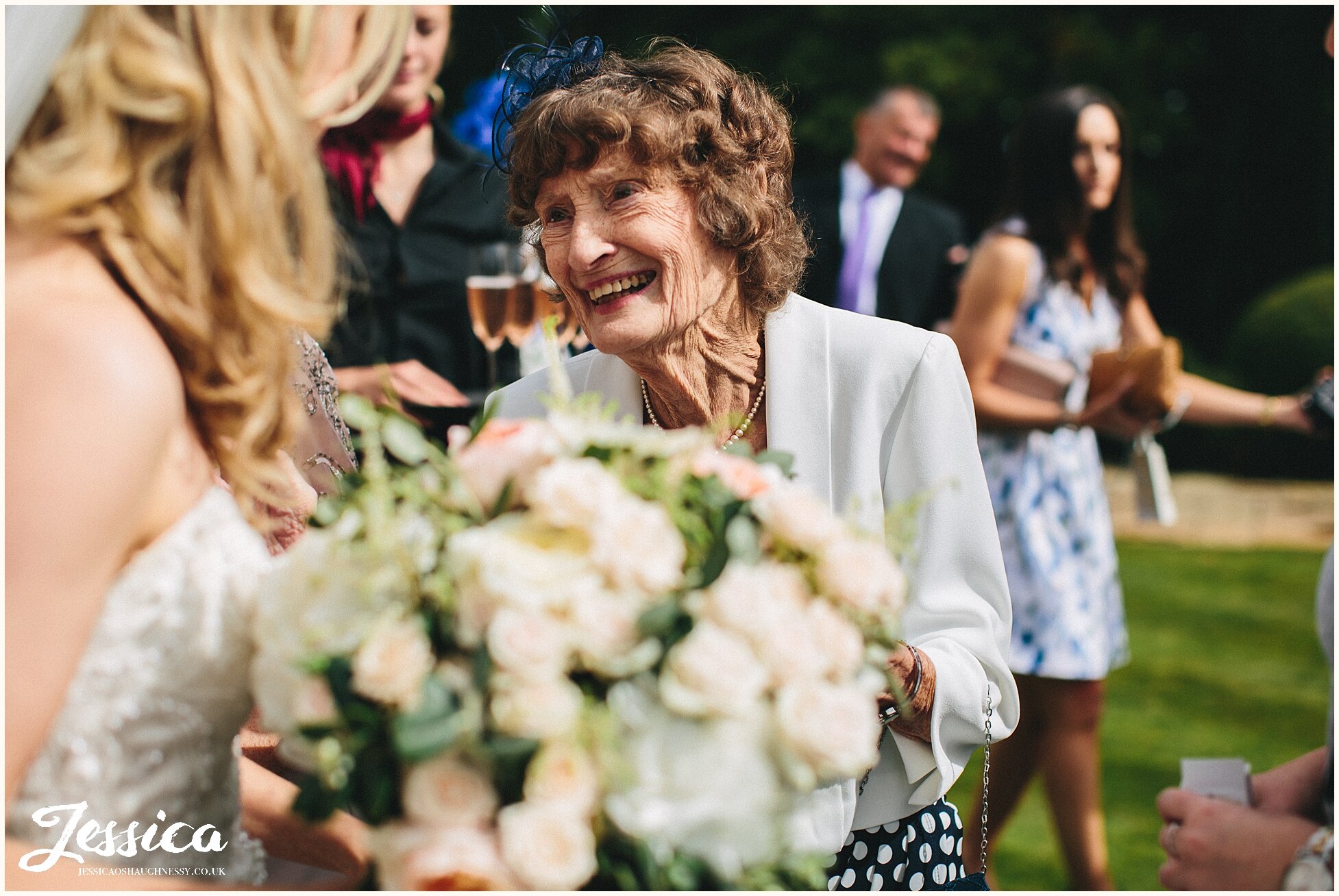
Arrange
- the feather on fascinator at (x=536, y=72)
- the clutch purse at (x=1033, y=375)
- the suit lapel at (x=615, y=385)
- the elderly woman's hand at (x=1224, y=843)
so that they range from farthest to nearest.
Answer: the clutch purse at (x=1033, y=375) → the suit lapel at (x=615, y=385) → the feather on fascinator at (x=536, y=72) → the elderly woman's hand at (x=1224, y=843)

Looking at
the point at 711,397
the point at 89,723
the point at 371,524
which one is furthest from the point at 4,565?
the point at 711,397

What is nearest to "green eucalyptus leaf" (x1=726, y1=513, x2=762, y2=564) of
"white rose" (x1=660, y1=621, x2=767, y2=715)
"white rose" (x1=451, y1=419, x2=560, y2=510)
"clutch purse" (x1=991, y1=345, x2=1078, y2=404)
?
"white rose" (x1=660, y1=621, x2=767, y2=715)

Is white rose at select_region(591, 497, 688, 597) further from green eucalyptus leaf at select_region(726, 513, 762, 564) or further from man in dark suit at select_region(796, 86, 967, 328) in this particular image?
man in dark suit at select_region(796, 86, 967, 328)

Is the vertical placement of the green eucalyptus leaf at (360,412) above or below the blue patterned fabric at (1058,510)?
above

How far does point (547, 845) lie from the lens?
3.99 feet

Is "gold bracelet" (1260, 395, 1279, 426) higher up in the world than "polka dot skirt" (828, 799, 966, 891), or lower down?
higher up

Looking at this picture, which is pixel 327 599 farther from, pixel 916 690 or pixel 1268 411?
pixel 1268 411

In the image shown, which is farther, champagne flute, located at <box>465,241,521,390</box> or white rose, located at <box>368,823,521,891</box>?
champagne flute, located at <box>465,241,521,390</box>

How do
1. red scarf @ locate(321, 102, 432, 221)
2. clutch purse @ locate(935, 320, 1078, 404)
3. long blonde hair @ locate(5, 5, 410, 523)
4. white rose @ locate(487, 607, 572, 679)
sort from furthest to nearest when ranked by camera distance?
clutch purse @ locate(935, 320, 1078, 404)
red scarf @ locate(321, 102, 432, 221)
long blonde hair @ locate(5, 5, 410, 523)
white rose @ locate(487, 607, 572, 679)

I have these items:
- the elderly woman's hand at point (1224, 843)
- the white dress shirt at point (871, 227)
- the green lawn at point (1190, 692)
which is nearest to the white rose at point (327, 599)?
the elderly woman's hand at point (1224, 843)

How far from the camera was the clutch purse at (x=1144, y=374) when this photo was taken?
13.0 ft

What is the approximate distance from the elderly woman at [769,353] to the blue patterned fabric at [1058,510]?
1907 millimetres

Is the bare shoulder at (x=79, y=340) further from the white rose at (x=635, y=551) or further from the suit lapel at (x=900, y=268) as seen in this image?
the suit lapel at (x=900, y=268)

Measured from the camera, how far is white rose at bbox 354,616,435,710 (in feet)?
4.03
